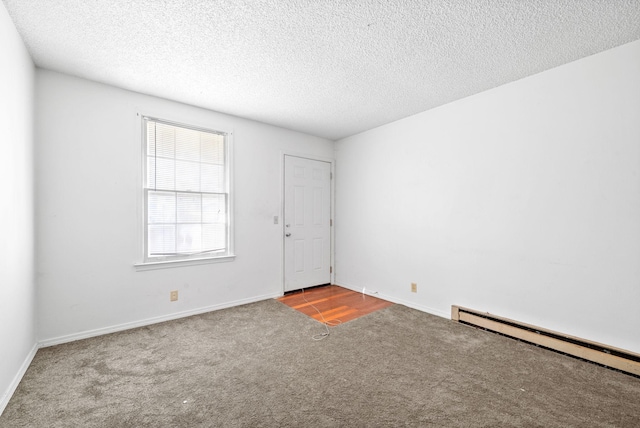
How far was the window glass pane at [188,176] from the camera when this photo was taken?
336 centimetres

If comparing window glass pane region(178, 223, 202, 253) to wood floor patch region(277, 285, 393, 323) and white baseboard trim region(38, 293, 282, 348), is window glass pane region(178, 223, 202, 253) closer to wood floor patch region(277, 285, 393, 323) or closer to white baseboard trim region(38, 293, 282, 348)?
white baseboard trim region(38, 293, 282, 348)

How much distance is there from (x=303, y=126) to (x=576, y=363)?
3.97 meters

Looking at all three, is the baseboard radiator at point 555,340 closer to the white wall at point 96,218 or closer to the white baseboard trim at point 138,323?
the white baseboard trim at point 138,323

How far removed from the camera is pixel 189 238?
3443 mm

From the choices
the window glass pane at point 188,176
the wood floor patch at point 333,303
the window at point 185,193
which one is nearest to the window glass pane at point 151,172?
the window at point 185,193

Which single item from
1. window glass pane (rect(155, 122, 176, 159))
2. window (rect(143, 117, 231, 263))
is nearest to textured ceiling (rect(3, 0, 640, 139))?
window glass pane (rect(155, 122, 176, 159))

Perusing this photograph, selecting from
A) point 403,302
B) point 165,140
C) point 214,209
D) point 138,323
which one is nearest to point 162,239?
point 214,209

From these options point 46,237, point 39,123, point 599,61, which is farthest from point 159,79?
point 599,61

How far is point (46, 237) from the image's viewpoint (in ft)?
8.47

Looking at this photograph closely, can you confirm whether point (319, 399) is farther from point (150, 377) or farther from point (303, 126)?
point (303, 126)

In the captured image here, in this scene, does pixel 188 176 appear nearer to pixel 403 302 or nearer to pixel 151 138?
pixel 151 138

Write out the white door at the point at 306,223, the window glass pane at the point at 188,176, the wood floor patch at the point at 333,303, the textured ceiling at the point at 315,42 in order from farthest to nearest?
the white door at the point at 306,223
the wood floor patch at the point at 333,303
the window glass pane at the point at 188,176
the textured ceiling at the point at 315,42

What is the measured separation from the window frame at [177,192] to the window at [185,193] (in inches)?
0.4

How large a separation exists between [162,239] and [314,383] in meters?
2.36
